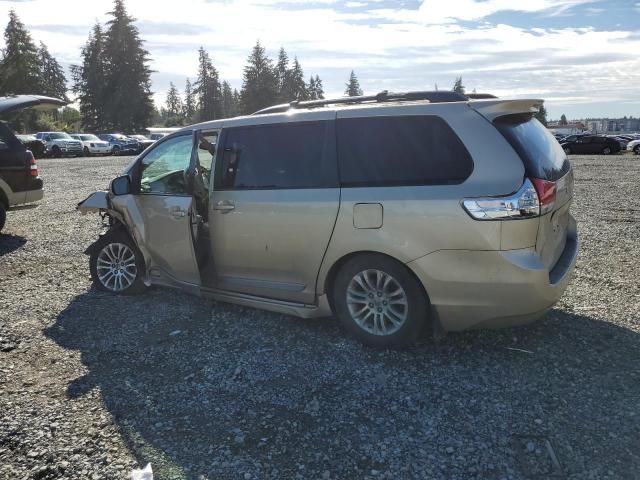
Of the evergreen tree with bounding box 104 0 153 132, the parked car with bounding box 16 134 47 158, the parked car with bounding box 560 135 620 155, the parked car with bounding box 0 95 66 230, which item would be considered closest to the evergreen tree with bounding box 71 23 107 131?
the evergreen tree with bounding box 104 0 153 132

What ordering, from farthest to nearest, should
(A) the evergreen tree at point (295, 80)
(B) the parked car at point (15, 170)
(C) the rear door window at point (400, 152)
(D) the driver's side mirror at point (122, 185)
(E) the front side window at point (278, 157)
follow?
1. (A) the evergreen tree at point (295, 80)
2. (B) the parked car at point (15, 170)
3. (D) the driver's side mirror at point (122, 185)
4. (E) the front side window at point (278, 157)
5. (C) the rear door window at point (400, 152)

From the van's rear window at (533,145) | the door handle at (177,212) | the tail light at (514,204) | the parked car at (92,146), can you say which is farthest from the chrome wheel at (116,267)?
the parked car at (92,146)

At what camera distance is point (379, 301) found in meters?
4.05

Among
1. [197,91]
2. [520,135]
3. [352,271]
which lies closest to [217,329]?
[352,271]

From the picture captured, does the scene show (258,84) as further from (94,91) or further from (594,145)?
(594,145)

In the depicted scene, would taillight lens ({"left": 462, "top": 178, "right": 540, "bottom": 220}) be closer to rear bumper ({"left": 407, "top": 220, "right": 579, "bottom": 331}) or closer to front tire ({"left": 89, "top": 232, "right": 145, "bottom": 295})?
rear bumper ({"left": 407, "top": 220, "right": 579, "bottom": 331})

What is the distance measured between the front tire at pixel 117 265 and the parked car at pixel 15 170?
4.10m

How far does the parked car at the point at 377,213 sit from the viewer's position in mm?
3592

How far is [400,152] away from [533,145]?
98 cm

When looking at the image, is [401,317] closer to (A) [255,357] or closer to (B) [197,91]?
(A) [255,357]

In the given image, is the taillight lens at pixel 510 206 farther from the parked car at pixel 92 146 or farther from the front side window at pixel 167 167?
the parked car at pixel 92 146

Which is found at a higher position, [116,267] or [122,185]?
[122,185]

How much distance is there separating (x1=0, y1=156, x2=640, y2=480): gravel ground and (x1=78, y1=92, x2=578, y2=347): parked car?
377mm

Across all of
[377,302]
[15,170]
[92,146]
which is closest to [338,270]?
[377,302]
